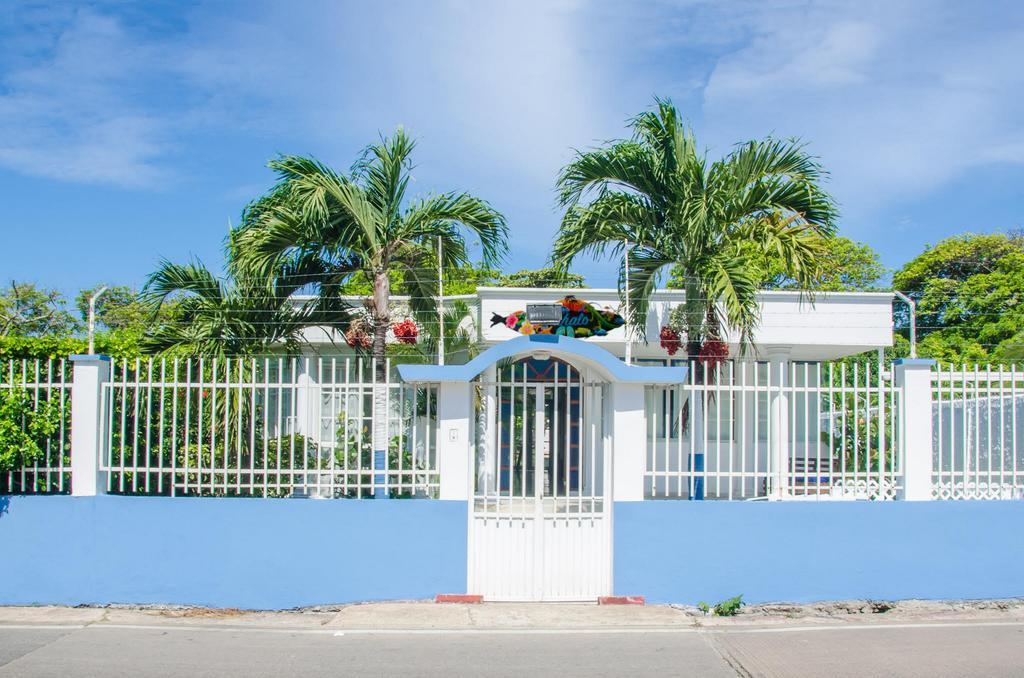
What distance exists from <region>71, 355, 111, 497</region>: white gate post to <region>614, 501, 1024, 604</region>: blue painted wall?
205 inches

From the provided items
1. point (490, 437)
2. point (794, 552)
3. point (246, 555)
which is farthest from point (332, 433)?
point (794, 552)

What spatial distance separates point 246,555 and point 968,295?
86.4 feet

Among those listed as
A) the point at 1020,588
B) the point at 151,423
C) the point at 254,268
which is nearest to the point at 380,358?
the point at 254,268

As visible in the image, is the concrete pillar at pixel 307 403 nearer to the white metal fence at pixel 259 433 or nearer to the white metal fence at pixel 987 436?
the white metal fence at pixel 259 433

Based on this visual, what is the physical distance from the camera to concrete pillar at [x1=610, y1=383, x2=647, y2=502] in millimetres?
8578

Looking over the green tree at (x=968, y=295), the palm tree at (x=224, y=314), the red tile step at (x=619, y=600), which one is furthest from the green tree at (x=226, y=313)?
the green tree at (x=968, y=295)

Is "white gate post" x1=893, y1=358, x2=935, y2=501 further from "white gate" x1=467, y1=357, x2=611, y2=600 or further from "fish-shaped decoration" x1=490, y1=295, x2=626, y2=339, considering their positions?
"fish-shaped decoration" x1=490, y1=295, x2=626, y2=339

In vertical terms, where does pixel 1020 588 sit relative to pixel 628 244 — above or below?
below

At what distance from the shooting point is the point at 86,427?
28.3 feet

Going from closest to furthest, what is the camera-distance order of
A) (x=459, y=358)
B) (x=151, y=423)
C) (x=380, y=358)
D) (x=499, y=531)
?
(x=499, y=531) < (x=151, y=423) < (x=380, y=358) < (x=459, y=358)

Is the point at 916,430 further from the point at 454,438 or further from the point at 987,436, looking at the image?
the point at 454,438

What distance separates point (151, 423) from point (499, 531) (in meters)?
3.81

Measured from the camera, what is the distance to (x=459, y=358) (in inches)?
532

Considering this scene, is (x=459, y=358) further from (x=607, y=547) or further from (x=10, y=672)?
(x=10, y=672)
